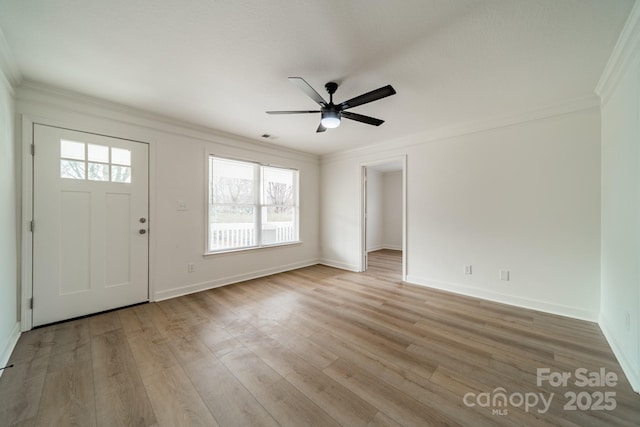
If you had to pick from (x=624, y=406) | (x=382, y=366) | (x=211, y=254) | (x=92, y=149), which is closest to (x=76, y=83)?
(x=92, y=149)

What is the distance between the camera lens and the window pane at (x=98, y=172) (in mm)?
2730

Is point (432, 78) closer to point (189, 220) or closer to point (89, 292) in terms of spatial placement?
point (189, 220)

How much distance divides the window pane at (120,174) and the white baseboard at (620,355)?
16.5 ft

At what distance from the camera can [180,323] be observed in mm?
2549

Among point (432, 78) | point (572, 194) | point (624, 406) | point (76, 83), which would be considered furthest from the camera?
point (572, 194)

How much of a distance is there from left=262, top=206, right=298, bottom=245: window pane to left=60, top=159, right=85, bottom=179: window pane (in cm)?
245

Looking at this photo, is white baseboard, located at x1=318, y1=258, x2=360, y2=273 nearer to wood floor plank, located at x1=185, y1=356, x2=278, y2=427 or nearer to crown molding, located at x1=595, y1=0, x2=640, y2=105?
wood floor plank, located at x1=185, y1=356, x2=278, y2=427

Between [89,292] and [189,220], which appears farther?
[189,220]

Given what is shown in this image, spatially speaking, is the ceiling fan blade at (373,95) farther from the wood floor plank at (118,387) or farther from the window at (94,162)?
the window at (94,162)

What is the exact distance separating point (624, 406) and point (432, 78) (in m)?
2.76

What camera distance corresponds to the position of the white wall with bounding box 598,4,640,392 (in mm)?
1673

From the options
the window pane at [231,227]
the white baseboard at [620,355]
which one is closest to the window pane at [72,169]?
the window pane at [231,227]

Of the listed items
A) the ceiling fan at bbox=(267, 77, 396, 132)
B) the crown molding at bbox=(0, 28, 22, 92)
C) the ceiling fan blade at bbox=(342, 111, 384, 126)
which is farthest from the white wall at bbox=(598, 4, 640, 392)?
the crown molding at bbox=(0, 28, 22, 92)

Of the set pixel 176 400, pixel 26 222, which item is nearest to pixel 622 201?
pixel 176 400
